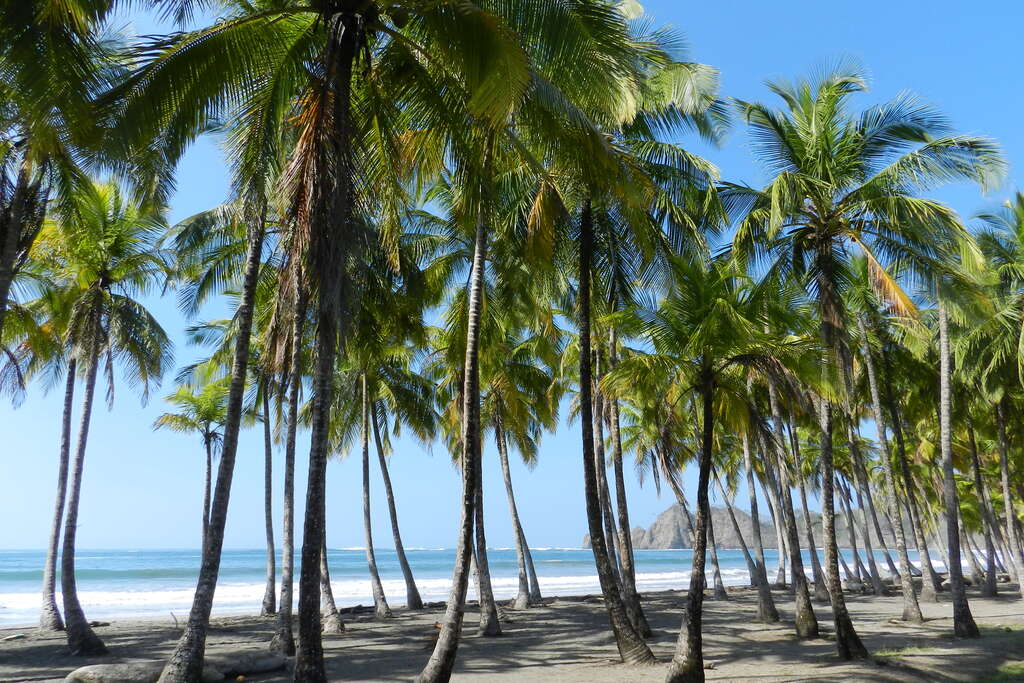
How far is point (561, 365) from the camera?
865 inches

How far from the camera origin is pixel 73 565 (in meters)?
13.9

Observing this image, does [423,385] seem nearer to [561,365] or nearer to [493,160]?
[561,365]

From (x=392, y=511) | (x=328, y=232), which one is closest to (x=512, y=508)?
(x=392, y=511)

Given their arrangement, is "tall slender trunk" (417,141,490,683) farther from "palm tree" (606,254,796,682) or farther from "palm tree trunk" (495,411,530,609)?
"palm tree trunk" (495,411,530,609)

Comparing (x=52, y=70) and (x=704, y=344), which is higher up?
(x=52, y=70)

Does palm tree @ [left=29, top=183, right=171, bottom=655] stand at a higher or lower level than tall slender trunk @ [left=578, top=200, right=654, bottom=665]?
higher

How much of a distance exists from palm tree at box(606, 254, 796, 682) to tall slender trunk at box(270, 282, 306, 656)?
469 cm

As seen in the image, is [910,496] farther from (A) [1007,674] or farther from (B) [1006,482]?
(A) [1007,674]

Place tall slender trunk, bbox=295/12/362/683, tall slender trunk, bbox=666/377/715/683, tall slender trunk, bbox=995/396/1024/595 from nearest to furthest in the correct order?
tall slender trunk, bbox=295/12/362/683 → tall slender trunk, bbox=666/377/715/683 → tall slender trunk, bbox=995/396/1024/595

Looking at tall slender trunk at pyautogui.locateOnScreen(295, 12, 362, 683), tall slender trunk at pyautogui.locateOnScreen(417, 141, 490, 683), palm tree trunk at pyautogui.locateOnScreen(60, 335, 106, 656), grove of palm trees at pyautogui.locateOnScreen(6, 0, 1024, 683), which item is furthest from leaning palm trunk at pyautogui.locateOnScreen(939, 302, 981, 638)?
palm tree trunk at pyautogui.locateOnScreen(60, 335, 106, 656)

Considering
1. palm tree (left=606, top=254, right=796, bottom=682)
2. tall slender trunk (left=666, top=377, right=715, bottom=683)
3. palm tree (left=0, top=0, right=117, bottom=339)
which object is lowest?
tall slender trunk (left=666, top=377, right=715, bottom=683)

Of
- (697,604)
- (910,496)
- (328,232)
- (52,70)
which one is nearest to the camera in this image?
(52,70)

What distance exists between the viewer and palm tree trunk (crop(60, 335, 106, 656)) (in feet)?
43.9

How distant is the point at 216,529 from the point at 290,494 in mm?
4605
